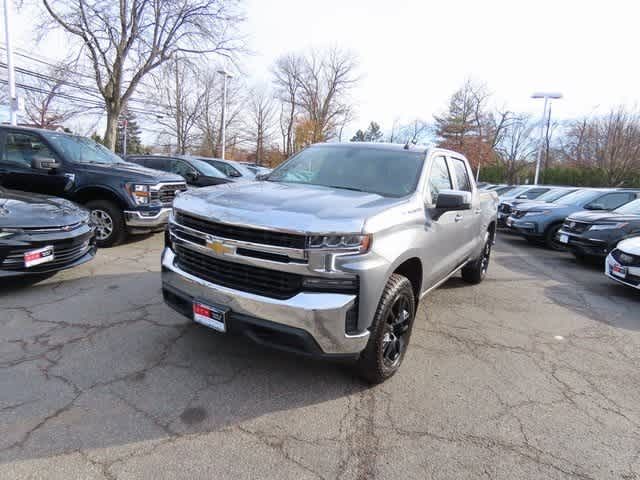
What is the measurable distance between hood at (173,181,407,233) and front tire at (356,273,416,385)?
0.59 metres

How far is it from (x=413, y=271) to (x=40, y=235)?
393 centimetres

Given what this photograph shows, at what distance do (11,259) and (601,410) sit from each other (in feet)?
17.8

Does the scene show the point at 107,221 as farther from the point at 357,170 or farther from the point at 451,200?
the point at 451,200

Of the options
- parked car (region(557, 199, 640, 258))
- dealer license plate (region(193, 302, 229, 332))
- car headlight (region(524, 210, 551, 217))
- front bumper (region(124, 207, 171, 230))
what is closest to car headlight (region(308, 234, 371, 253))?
dealer license plate (region(193, 302, 229, 332))

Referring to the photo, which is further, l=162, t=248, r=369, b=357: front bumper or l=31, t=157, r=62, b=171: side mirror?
l=31, t=157, r=62, b=171: side mirror

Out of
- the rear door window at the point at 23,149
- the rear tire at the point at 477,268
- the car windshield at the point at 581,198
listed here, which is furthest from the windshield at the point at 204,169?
the car windshield at the point at 581,198

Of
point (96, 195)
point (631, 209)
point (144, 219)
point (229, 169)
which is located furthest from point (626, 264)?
point (229, 169)

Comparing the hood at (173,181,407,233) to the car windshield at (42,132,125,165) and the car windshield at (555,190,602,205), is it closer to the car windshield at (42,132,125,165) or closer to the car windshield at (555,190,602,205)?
the car windshield at (42,132,125,165)

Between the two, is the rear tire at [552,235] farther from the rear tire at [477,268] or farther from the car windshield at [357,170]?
the car windshield at [357,170]

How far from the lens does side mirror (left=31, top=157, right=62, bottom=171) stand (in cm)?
615

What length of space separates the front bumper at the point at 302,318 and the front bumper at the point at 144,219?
14.7 feet

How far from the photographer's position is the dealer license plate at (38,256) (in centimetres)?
417

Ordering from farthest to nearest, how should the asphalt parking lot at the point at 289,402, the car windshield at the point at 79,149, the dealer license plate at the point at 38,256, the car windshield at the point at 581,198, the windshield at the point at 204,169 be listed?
the windshield at the point at 204,169 < the car windshield at the point at 581,198 < the car windshield at the point at 79,149 < the dealer license plate at the point at 38,256 < the asphalt parking lot at the point at 289,402

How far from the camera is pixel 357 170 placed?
3.84 meters
